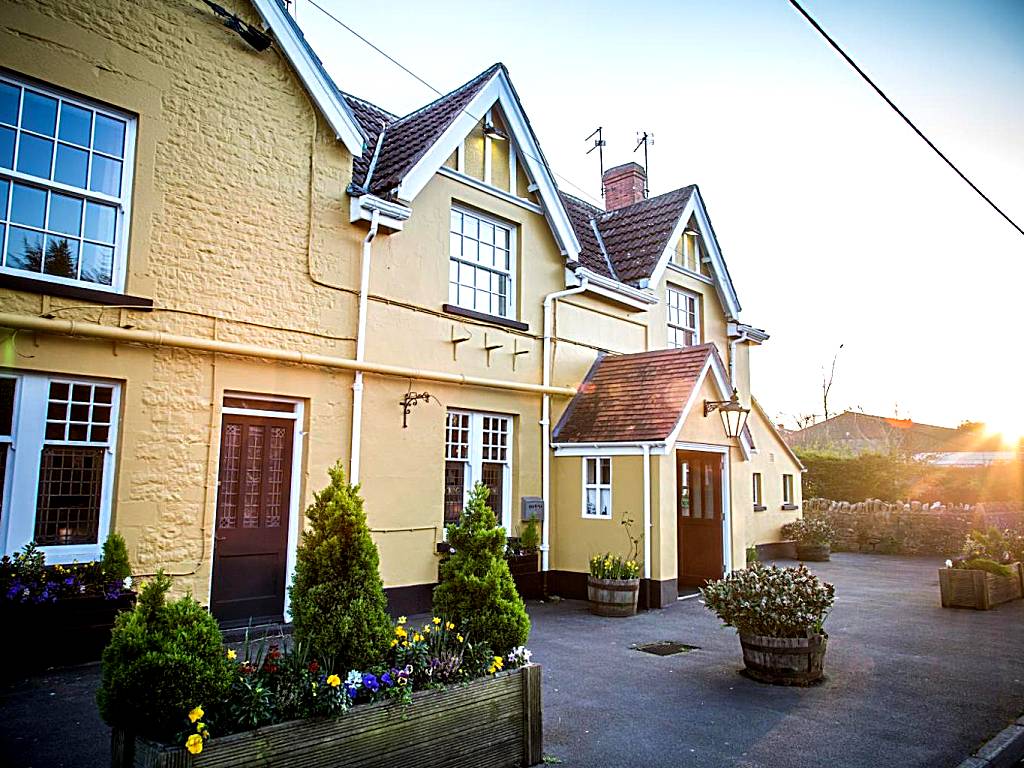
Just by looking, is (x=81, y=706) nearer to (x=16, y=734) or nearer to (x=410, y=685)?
(x=16, y=734)

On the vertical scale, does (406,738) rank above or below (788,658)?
above

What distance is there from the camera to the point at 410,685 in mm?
4734

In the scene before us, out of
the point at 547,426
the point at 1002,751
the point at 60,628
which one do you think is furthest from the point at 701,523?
the point at 60,628

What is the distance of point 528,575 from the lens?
12727 mm

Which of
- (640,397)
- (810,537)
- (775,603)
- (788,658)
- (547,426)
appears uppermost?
(640,397)

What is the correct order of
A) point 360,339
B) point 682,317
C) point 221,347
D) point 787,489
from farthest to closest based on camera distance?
point 787,489 < point 682,317 < point 360,339 < point 221,347

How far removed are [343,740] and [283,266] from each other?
7221mm

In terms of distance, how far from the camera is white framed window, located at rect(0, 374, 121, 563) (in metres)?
7.78

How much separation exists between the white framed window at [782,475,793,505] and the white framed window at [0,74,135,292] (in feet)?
63.4

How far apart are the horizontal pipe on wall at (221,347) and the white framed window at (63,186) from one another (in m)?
0.58

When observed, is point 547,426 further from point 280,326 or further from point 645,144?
point 645,144

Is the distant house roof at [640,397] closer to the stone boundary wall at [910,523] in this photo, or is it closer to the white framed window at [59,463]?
the white framed window at [59,463]

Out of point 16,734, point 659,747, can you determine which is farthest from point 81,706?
point 659,747

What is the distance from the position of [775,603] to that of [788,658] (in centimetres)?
59
